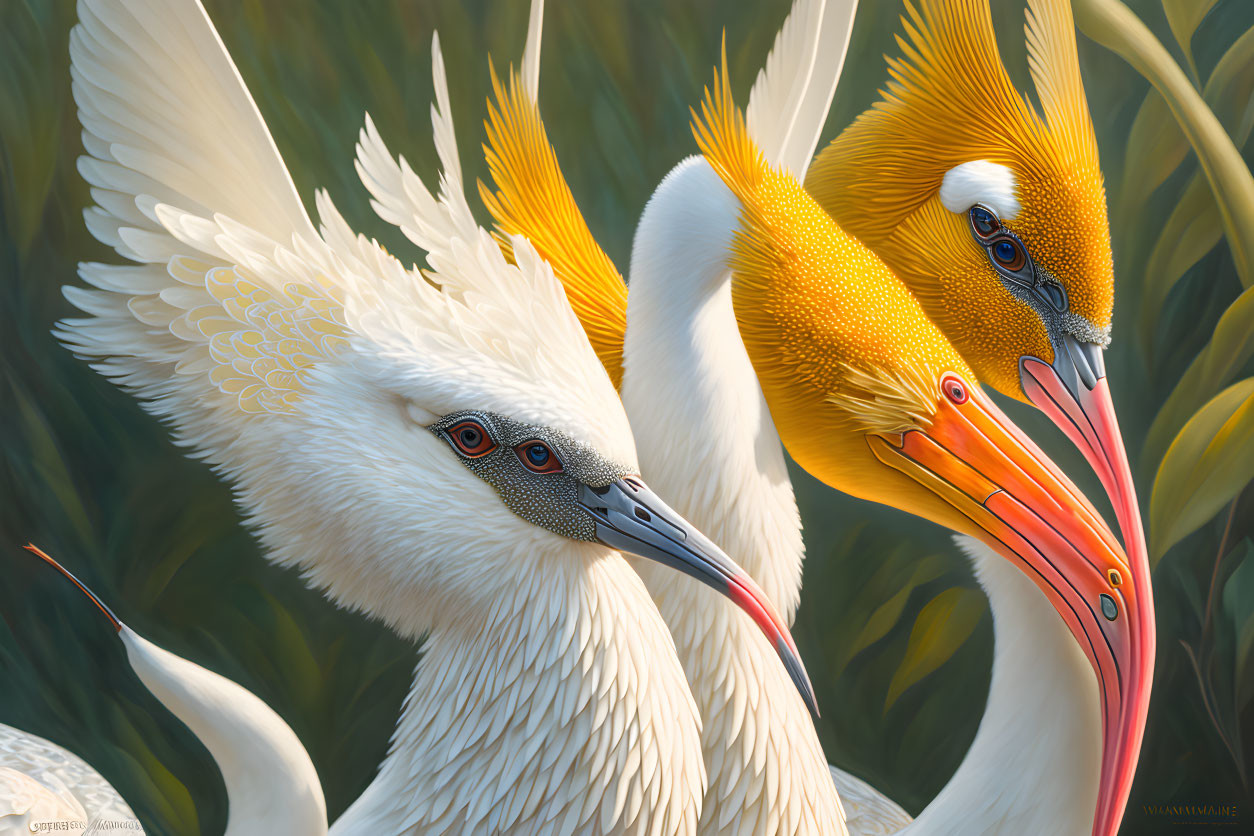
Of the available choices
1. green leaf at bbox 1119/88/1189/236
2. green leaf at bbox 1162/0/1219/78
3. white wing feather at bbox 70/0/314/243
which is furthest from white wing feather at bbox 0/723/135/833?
green leaf at bbox 1162/0/1219/78

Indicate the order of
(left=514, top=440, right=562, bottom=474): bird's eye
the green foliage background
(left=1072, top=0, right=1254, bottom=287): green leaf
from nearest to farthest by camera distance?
1. (left=514, top=440, right=562, bottom=474): bird's eye
2. the green foliage background
3. (left=1072, top=0, right=1254, bottom=287): green leaf

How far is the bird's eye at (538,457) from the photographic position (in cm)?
77

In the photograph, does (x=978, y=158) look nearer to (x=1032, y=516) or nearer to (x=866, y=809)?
(x=1032, y=516)

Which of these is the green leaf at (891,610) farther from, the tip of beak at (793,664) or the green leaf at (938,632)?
the tip of beak at (793,664)

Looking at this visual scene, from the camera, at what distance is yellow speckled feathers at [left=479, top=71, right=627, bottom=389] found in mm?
1022

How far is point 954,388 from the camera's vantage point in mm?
936

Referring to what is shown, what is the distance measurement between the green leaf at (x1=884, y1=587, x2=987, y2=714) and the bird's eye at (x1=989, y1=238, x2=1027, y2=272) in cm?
47

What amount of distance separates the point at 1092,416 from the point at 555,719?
2.19 feet

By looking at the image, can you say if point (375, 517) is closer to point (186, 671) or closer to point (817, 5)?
point (186, 671)

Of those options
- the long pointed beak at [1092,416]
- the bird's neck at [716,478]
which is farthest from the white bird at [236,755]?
the long pointed beak at [1092,416]

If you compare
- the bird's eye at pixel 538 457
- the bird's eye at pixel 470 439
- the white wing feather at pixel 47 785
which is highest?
the bird's eye at pixel 538 457

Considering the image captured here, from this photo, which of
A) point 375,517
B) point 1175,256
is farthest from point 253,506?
point 1175,256

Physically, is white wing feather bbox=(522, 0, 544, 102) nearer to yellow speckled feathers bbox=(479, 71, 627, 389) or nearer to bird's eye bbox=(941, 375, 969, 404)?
yellow speckled feathers bbox=(479, 71, 627, 389)

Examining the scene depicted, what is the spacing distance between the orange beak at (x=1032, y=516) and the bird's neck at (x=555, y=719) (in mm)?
326
